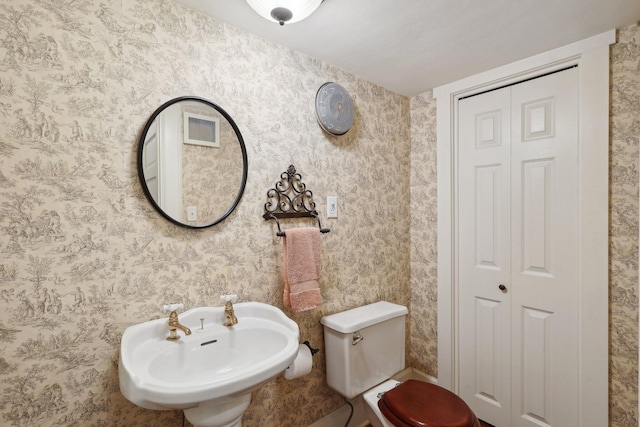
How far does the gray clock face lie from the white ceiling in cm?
16

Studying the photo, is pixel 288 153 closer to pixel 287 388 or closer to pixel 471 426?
pixel 287 388

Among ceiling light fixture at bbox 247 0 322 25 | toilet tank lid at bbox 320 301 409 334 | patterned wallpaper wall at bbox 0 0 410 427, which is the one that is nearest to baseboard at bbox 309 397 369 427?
patterned wallpaper wall at bbox 0 0 410 427

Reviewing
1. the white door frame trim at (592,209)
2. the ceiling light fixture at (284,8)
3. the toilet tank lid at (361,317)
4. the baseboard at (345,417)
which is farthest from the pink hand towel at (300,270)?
the white door frame trim at (592,209)

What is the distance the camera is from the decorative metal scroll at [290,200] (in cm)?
152

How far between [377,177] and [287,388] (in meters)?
1.32

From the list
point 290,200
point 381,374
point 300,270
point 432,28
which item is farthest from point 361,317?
point 432,28

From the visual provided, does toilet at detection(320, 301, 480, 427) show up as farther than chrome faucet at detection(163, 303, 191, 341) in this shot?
Yes

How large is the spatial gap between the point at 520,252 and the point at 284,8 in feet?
5.60

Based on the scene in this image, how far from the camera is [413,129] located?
2.25 metres

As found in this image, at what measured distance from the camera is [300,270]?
1.48m

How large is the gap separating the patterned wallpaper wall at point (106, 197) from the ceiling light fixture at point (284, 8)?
28 cm

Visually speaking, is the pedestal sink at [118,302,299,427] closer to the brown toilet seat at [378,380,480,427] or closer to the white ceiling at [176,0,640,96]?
the brown toilet seat at [378,380,480,427]

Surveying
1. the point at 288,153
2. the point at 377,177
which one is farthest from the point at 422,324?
the point at 288,153

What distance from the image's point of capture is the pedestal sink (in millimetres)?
863
